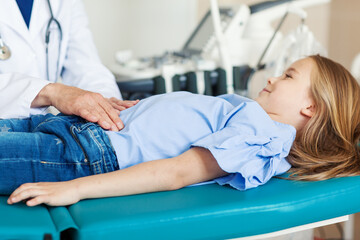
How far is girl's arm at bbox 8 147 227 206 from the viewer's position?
1.00 meters

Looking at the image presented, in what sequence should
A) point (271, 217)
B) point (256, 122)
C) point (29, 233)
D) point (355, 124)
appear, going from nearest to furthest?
point (29, 233)
point (271, 217)
point (256, 122)
point (355, 124)

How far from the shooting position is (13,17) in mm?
1526

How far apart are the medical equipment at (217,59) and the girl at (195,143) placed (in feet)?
2.34

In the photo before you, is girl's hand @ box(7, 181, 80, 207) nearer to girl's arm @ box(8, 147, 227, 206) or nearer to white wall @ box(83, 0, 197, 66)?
girl's arm @ box(8, 147, 227, 206)

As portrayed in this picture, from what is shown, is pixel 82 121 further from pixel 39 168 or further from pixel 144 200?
pixel 144 200

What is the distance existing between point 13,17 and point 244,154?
89 cm

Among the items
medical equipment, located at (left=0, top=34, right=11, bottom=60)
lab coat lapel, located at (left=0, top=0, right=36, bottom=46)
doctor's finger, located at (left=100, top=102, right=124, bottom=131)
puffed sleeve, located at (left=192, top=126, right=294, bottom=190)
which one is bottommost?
puffed sleeve, located at (left=192, top=126, right=294, bottom=190)

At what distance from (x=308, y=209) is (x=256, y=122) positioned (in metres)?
0.25

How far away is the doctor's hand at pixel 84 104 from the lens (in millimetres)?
1229

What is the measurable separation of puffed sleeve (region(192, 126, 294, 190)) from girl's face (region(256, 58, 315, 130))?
155 mm

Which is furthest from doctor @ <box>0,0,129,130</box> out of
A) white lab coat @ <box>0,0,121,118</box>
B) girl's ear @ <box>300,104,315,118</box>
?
girl's ear @ <box>300,104,315,118</box>

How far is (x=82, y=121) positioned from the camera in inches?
50.3

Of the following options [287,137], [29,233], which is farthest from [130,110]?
[29,233]

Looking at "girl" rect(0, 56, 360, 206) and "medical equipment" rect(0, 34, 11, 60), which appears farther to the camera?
"medical equipment" rect(0, 34, 11, 60)
